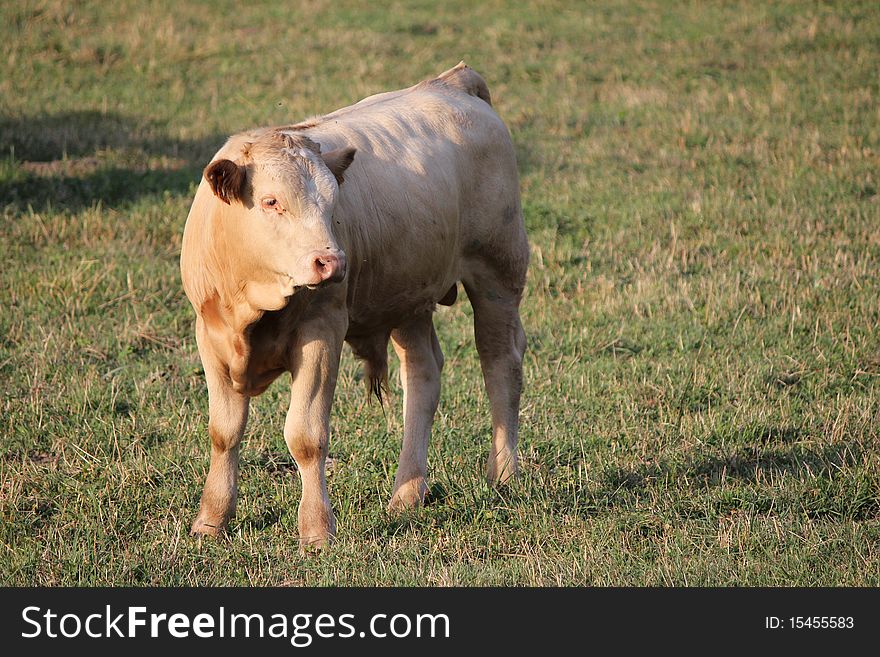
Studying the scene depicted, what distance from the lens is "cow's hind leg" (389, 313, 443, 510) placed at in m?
6.32

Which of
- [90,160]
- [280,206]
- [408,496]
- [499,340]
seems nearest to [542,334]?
[499,340]

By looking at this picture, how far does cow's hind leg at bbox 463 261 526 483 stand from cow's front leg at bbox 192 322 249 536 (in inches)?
63.3

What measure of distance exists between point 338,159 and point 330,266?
0.75m

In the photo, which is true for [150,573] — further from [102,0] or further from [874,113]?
[102,0]

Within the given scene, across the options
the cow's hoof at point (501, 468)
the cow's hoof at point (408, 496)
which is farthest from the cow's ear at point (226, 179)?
the cow's hoof at point (501, 468)

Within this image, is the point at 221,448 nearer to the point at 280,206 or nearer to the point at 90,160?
the point at 280,206

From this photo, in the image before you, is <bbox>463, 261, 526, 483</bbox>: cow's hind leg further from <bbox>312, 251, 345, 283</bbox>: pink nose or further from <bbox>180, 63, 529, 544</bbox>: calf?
<bbox>312, 251, 345, 283</bbox>: pink nose

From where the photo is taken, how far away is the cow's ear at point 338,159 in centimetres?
524

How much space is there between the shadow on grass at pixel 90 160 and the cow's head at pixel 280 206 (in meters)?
6.79

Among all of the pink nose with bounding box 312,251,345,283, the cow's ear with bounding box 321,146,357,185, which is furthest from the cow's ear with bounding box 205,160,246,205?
the pink nose with bounding box 312,251,345,283

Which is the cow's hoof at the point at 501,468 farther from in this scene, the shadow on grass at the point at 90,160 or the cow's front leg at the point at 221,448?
the shadow on grass at the point at 90,160

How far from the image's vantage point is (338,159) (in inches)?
207

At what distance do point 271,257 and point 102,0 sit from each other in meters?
16.9

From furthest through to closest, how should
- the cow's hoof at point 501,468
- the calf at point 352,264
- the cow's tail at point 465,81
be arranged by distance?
the cow's tail at point 465,81 → the cow's hoof at point 501,468 → the calf at point 352,264
